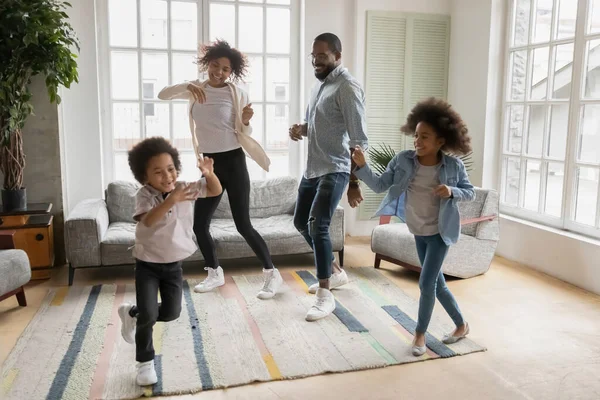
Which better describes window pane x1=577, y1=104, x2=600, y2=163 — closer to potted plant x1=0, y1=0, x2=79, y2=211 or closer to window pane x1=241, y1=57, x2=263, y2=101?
window pane x1=241, y1=57, x2=263, y2=101

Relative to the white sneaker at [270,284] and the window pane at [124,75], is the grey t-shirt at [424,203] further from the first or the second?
the window pane at [124,75]

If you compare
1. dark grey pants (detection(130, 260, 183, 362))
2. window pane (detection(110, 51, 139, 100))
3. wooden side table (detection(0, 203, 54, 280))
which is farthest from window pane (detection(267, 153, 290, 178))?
dark grey pants (detection(130, 260, 183, 362))

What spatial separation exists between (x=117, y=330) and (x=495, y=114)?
3399 millimetres

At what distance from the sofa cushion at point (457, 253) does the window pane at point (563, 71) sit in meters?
1.21

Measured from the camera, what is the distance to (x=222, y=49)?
10.4 feet

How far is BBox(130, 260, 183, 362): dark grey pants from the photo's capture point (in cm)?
223

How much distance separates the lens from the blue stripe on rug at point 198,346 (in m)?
2.37

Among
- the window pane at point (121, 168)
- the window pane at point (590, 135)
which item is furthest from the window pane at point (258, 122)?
the window pane at point (590, 135)

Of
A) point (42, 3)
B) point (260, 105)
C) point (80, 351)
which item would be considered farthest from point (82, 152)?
point (80, 351)

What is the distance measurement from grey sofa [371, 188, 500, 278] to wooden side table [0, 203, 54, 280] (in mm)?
2359

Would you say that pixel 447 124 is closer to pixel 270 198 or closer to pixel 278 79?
pixel 270 198

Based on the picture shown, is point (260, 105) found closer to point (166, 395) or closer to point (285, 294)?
point (285, 294)

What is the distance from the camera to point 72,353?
8.63ft

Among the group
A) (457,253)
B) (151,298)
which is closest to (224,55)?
(151,298)
